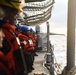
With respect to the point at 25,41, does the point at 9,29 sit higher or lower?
higher

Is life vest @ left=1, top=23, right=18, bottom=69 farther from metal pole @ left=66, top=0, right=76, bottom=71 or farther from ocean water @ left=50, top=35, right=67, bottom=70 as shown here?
Result: ocean water @ left=50, top=35, right=67, bottom=70

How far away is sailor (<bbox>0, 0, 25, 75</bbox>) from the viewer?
2.28 meters

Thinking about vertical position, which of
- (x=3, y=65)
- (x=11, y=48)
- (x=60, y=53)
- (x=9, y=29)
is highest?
(x=9, y=29)

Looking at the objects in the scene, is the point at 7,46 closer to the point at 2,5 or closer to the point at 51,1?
the point at 2,5

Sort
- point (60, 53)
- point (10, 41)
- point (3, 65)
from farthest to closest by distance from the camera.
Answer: point (60, 53) < point (10, 41) < point (3, 65)

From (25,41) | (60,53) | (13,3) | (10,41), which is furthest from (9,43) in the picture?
(60,53)

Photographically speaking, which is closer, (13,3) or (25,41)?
(13,3)

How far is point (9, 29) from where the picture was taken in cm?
240

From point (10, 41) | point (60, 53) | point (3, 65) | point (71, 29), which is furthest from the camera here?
point (60, 53)

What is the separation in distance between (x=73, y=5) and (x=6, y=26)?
2.39m

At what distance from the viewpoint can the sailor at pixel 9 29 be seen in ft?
7.47

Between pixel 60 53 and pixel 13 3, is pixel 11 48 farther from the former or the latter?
pixel 60 53

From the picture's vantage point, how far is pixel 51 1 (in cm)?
787

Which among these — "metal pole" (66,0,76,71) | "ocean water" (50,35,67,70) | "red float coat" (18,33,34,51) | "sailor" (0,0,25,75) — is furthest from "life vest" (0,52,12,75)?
"ocean water" (50,35,67,70)
